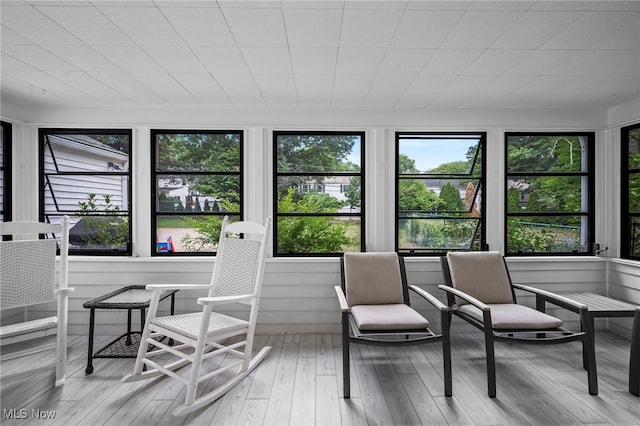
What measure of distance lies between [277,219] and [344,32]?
2.20 m

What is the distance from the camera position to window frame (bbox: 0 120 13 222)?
3584mm

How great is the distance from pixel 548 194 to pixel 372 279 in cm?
244

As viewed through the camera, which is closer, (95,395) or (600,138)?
(95,395)

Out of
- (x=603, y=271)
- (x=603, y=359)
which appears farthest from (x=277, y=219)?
(x=603, y=271)

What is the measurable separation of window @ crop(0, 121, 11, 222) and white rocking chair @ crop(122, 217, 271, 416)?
221 centimetres

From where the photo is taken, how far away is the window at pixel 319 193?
3.86m

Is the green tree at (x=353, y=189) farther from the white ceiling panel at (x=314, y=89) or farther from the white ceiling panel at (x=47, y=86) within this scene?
the white ceiling panel at (x=47, y=86)

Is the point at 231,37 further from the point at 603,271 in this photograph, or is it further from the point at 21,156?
the point at 603,271

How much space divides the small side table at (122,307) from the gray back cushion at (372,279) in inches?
65.8

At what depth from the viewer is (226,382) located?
101 inches

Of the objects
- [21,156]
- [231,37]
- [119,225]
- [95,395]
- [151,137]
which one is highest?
[231,37]

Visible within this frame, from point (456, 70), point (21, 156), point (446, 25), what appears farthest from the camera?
point (21, 156)

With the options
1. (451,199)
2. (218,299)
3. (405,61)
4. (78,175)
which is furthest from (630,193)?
(78,175)

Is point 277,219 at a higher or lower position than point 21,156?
lower
